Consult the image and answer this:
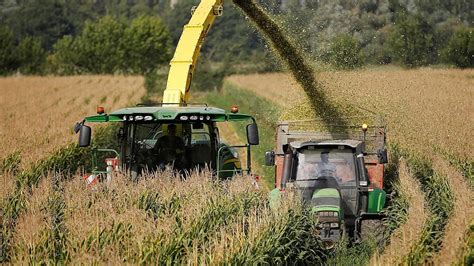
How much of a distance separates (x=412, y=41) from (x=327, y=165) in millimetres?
13650

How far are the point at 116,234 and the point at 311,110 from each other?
721 centimetres

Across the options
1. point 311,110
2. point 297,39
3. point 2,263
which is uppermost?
point 297,39

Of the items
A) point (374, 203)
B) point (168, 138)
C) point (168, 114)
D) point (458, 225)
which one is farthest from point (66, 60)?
point (458, 225)

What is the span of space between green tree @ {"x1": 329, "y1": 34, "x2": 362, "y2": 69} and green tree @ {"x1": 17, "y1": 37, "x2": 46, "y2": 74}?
159ft

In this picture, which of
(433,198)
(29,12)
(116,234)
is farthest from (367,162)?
(29,12)

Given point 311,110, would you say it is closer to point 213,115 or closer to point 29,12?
point 213,115

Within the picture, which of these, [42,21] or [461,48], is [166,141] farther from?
[42,21]

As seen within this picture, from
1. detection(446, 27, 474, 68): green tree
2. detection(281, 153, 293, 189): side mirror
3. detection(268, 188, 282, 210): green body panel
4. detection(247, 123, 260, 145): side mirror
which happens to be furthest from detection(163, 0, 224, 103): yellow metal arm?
detection(446, 27, 474, 68): green tree

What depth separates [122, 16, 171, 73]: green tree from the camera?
68.9 meters

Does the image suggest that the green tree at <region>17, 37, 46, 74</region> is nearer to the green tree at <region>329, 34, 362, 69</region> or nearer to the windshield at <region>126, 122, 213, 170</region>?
the green tree at <region>329, 34, 362, 69</region>

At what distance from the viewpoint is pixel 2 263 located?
8.23m

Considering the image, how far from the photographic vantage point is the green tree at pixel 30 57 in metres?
68.4

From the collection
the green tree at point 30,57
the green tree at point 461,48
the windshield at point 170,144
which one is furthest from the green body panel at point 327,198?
the green tree at point 30,57

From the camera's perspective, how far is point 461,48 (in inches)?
1002
